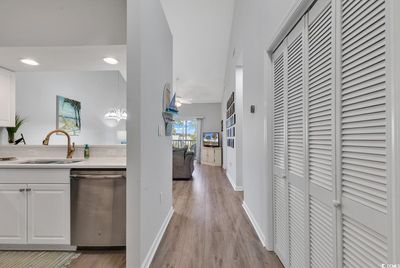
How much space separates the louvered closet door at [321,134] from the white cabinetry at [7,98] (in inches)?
139

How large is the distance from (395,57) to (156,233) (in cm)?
222

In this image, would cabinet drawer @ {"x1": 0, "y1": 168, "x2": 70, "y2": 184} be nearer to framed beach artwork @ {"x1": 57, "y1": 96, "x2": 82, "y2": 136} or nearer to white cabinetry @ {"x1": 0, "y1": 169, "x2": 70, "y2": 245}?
white cabinetry @ {"x1": 0, "y1": 169, "x2": 70, "y2": 245}

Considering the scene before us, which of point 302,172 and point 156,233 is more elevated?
point 302,172

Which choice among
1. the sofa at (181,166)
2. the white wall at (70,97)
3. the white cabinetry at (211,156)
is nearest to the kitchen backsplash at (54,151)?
the white wall at (70,97)

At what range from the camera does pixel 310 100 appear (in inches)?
50.5

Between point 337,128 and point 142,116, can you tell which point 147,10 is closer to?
point 142,116

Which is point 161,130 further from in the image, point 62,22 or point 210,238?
point 62,22

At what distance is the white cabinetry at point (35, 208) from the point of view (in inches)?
74.9

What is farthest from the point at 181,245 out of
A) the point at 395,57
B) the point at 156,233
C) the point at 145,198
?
the point at 395,57

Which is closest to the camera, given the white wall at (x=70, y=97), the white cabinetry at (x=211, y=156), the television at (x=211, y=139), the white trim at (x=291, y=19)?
the white trim at (x=291, y=19)

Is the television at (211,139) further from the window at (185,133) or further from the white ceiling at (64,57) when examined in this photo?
the white ceiling at (64,57)

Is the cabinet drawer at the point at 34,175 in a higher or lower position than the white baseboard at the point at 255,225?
higher

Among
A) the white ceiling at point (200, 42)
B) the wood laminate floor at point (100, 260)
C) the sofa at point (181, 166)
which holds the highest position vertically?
the white ceiling at point (200, 42)

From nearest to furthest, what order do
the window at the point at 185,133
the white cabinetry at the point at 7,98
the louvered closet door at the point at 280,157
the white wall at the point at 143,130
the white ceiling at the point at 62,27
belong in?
the white wall at the point at 143,130 → the louvered closet door at the point at 280,157 → the white ceiling at the point at 62,27 → the white cabinetry at the point at 7,98 → the window at the point at 185,133
